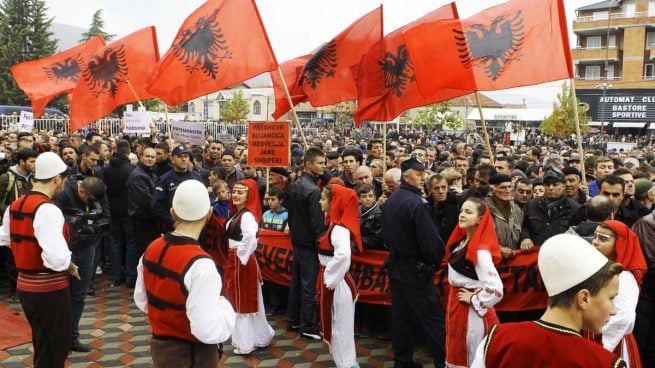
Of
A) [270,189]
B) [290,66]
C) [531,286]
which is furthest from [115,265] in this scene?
[531,286]

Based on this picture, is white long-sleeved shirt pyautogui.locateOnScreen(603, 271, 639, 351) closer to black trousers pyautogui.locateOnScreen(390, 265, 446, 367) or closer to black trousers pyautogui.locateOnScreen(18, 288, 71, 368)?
black trousers pyautogui.locateOnScreen(390, 265, 446, 367)

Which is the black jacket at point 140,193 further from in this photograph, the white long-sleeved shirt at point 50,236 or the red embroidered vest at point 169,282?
the red embroidered vest at point 169,282

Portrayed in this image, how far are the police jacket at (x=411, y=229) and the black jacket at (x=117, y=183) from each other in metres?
4.73

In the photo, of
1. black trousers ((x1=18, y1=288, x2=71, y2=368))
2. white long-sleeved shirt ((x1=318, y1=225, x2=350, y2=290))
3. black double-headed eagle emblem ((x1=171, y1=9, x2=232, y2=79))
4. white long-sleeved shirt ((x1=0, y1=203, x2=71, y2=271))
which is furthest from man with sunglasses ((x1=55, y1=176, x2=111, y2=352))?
black double-headed eagle emblem ((x1=171, y1=9, x2=232, y2=79))

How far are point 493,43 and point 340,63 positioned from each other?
251 centimetres

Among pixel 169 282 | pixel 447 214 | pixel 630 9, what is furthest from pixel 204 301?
pixel 630 9

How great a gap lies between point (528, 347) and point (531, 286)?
372 cm

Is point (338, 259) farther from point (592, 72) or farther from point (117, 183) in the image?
point (592, 72)

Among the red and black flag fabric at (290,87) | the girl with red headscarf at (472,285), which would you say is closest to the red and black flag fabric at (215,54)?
the red and black flag fabric at (290,87)

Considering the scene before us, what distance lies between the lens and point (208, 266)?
3.29 m

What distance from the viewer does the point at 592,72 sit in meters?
59.2

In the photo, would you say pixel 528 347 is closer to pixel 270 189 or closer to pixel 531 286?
pixel 531 286

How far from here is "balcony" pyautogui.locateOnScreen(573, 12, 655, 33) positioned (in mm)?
54719

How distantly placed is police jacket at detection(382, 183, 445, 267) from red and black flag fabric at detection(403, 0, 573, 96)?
7.54ft
